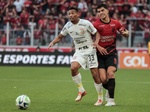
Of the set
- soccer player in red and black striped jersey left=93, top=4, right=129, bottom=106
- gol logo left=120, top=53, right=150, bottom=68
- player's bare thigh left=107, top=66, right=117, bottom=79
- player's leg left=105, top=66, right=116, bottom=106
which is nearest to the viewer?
player's leg left=105, top=66, right=116, bottom=106

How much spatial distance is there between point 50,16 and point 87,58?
19.8 meters

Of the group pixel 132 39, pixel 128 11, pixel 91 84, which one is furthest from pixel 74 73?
pixel 128 11

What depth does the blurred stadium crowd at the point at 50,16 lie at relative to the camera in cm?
3002

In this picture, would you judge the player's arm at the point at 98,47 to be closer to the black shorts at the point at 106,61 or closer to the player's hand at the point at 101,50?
the player's hand at the point at 101,50

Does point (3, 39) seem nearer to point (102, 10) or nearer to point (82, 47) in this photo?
point (82, 47)

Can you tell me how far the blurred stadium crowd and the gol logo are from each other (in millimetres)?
1876

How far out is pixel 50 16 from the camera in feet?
103

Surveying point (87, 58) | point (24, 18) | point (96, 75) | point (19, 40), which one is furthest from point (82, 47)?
point (24, 18)

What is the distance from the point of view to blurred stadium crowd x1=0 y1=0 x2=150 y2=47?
98.5 feet

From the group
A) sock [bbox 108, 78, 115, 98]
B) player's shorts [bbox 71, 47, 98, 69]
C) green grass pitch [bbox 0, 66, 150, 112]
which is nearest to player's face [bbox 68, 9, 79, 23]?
player's shorts [bbox 71, 47, 98, 69]

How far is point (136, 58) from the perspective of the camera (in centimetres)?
2750

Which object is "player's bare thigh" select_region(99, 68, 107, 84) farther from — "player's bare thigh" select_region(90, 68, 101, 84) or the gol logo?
the gol logo

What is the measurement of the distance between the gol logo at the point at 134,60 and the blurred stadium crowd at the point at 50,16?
1.88 meters

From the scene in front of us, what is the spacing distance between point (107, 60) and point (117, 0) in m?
20.9
